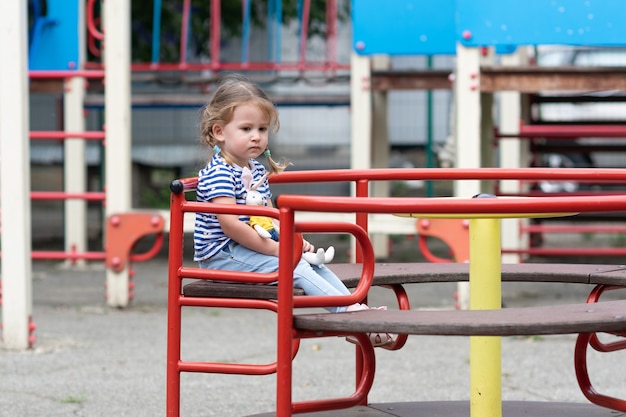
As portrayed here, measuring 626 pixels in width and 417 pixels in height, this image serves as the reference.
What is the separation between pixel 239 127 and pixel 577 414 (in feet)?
3.95

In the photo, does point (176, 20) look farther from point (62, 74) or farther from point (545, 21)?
point (545, 21)

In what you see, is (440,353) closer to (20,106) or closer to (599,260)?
(20,106)

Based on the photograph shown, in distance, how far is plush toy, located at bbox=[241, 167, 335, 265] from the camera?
285 centimetres

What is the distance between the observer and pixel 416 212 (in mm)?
2301

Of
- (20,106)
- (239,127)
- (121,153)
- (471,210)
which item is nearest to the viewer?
(471,210)

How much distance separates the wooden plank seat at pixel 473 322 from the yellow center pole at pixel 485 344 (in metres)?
0.33

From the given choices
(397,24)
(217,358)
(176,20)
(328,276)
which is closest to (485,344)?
(328,276)

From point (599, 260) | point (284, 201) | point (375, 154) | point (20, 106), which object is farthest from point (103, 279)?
point (284, 201)

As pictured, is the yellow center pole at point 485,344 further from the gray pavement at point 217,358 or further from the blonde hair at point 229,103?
the gray pavement at point 217,358

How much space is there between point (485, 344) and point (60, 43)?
503 centimetres

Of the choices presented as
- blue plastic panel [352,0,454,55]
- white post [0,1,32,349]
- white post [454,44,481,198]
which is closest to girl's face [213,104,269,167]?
white post [0,1,32,349]

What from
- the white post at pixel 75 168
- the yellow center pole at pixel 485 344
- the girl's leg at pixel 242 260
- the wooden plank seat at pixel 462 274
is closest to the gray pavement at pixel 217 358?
the wooden plank seat at pixel 462 274

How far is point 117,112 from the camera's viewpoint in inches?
249

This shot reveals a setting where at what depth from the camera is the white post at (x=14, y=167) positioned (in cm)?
495
